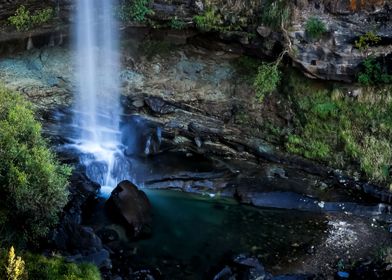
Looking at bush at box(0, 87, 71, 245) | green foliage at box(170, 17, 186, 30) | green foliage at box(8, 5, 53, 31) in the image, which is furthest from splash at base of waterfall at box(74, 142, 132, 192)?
green foliage at box(170, 17, 186, 30)

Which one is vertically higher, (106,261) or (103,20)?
(103,20)

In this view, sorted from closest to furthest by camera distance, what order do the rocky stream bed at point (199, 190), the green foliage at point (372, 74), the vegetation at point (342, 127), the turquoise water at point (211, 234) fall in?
the rocky stream bed at point (199, 190) < the turquoise water at point (211, 234) < the green foliage at point (372, 74) < the vegetation at point (342, 127)

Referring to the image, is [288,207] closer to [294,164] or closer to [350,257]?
[294,164]

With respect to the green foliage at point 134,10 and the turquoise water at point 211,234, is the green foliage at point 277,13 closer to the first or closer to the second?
the green foliage at point 134,10

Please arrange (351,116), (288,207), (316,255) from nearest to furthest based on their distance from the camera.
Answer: (316,255)
(288,207)
(351,116)

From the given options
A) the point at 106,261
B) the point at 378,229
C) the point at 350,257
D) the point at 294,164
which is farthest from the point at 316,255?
the point at 106,261

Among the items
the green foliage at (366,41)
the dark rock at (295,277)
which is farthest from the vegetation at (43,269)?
the green foliage at (366,41)

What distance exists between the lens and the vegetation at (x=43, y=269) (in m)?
11.9

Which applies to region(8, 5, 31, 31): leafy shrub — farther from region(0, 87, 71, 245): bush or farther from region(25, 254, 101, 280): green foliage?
region(25, 254, 101, 280): green foliage

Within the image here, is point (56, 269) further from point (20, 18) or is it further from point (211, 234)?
point (20, 18)

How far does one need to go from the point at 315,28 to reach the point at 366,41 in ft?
7.09

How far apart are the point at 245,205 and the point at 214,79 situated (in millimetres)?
6921

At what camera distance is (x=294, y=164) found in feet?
72.0

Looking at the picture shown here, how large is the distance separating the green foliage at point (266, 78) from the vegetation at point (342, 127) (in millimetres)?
1016
